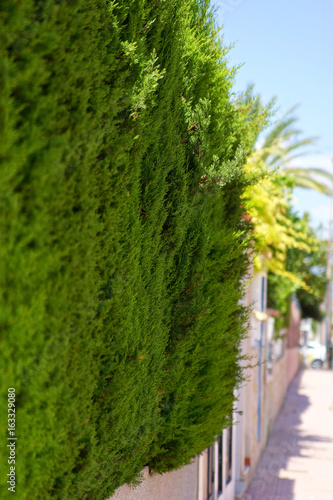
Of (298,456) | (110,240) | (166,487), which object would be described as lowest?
(298,456)

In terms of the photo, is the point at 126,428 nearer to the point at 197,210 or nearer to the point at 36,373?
the point at 36,373

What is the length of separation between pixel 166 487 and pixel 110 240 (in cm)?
239

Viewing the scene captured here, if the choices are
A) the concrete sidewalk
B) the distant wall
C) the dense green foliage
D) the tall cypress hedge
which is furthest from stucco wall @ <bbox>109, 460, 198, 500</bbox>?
the distant wall

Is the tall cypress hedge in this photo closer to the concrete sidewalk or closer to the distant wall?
the concrete sidewalk

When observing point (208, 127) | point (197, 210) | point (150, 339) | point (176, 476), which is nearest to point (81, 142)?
point (150, 339)

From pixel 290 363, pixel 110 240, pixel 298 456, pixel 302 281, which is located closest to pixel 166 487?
pixel 110 240

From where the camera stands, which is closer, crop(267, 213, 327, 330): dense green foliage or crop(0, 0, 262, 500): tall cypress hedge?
crop(0, 0, 262, 500): tall cypress hedge

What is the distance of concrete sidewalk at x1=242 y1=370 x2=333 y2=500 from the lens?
9.41 meters

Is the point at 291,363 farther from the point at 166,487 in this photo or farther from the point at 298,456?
the point at 166,487

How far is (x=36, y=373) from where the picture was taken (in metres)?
2.27

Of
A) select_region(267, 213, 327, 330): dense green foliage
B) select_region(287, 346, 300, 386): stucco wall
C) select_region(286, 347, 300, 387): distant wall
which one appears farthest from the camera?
select_region(287, 346, 300, 386): stucco wall

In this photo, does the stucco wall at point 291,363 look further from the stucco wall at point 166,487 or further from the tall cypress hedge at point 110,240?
the tall cypress hedge at point 110,240

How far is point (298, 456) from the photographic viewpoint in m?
12.4

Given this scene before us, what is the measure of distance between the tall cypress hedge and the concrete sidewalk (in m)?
5.06
